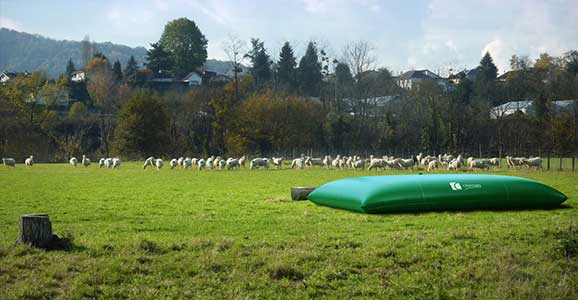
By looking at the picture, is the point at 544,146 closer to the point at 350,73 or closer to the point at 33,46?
the point at 350,73

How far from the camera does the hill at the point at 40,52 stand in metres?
73.0

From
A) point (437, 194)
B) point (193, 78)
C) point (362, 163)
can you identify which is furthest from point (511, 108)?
Answer: point (437, 194)

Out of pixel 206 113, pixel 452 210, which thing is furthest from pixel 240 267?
pixel 206 113

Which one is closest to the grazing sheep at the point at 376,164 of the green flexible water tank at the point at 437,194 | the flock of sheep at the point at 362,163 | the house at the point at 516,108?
the flock of sheep at the point at 362,163

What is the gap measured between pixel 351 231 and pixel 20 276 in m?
6.33

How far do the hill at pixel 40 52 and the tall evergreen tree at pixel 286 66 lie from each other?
28.4 feet

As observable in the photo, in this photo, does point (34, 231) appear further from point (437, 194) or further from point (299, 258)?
point (437, 194)

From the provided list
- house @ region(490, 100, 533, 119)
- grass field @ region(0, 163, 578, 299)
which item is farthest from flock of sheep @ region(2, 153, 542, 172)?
house @ region(490, 100, 533, 119)

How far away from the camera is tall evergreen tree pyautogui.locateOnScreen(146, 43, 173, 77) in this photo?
99.2m

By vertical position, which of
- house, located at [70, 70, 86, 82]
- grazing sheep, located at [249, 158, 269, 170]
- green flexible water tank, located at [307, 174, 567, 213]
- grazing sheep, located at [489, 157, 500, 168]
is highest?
house, located at [70, 70, 86, 82]

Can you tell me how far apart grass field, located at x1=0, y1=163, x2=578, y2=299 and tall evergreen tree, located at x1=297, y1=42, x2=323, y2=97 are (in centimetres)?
8455

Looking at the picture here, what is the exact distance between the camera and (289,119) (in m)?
66.9

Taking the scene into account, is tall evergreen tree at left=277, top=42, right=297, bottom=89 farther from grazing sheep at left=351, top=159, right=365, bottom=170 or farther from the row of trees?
grazing sheep at left=351, top=159, right=365, bottom=170

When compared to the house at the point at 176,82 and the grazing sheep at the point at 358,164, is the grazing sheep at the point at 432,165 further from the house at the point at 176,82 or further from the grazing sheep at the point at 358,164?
the house at the point at 176,82
